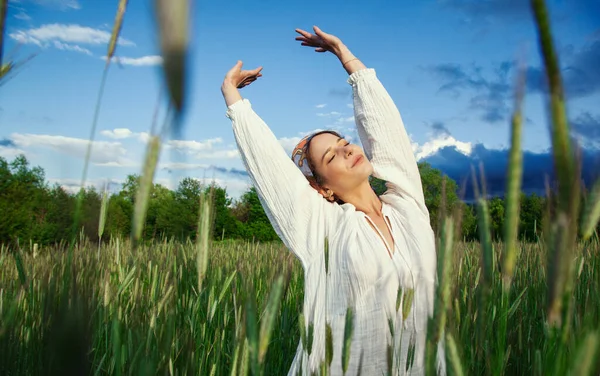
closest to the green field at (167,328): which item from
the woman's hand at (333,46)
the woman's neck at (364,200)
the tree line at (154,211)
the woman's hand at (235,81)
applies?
the tree line at (154,211)

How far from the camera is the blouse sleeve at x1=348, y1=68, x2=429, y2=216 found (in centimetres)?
195

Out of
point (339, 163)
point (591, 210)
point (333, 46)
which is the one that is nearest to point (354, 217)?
point (339, 163)

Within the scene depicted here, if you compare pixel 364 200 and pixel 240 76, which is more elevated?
pixel 240 76

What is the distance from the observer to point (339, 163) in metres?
1.88

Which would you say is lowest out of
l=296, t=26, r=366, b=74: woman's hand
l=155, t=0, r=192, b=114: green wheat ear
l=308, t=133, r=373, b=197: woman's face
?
l=155, t=0, r=192, b=114: green wheat ear

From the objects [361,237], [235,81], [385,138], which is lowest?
[361,237]

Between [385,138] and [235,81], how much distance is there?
68cm

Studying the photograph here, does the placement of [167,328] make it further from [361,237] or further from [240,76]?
[240,76]

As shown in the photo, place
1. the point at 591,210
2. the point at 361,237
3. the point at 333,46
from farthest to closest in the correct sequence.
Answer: the point at 333,46 < the point at 361,237 < the point at 591,210

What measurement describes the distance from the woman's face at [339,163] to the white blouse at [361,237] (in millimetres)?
115

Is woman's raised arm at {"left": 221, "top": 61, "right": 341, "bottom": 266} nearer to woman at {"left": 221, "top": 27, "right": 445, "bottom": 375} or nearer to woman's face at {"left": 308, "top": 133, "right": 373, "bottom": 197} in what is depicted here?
woman at {"left": 221, "top": 27, "right": 445, "bottom": 375}

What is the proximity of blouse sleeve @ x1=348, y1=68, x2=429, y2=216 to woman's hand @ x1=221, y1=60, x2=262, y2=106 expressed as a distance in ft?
1.52

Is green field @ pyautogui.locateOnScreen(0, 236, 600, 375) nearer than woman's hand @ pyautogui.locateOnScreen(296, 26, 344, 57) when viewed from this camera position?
Yes

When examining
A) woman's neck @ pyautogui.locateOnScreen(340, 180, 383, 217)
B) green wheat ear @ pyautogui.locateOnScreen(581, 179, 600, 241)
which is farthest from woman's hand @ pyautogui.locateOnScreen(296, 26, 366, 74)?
green wheat ear @ pyautogui.locateOnScreen(581, 179, 600, 241)
